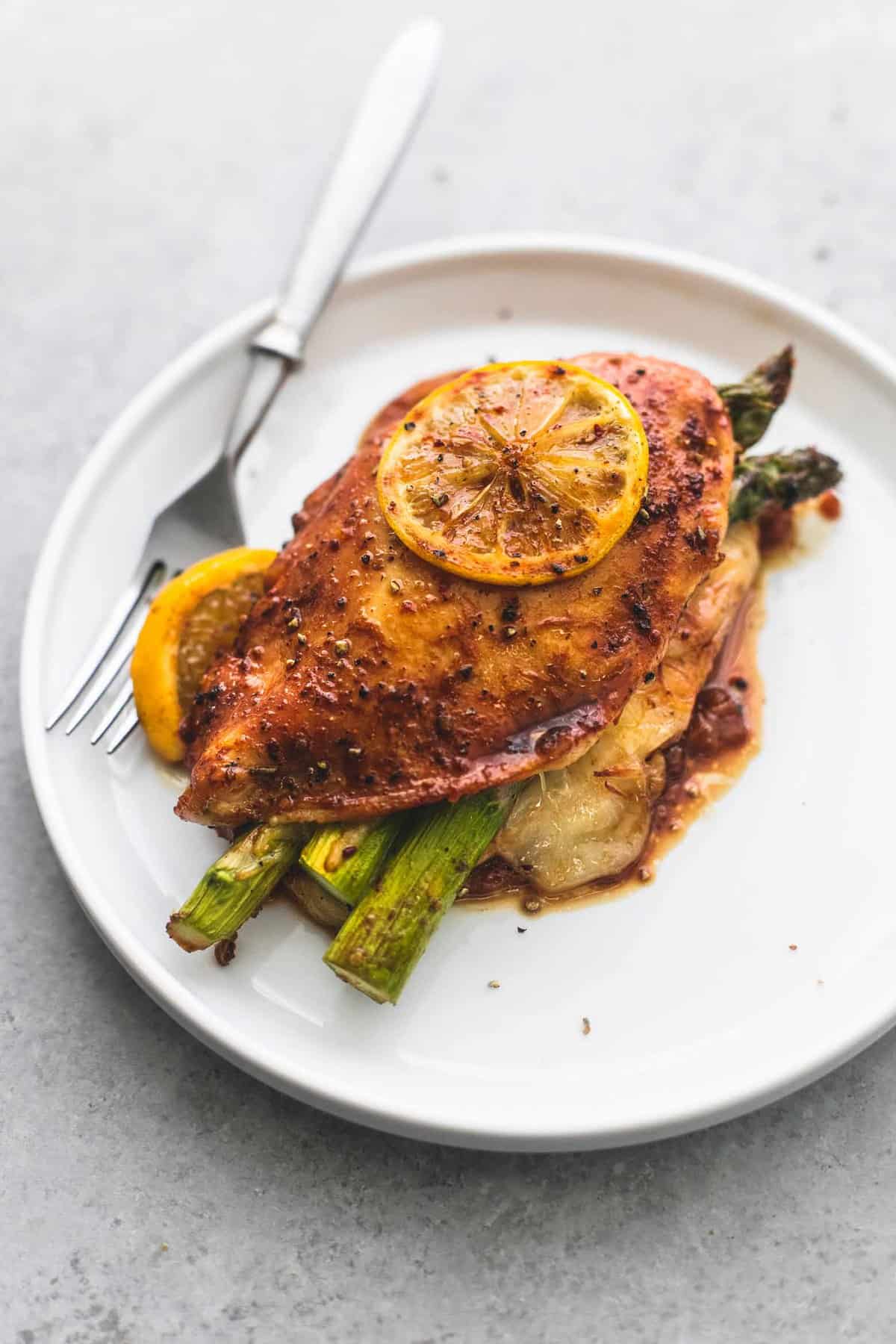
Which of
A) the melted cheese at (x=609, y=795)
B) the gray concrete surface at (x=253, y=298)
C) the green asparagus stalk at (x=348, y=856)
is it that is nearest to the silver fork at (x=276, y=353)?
the gray concrete surface at (x=253, y=298)

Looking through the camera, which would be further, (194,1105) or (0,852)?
(0,852)

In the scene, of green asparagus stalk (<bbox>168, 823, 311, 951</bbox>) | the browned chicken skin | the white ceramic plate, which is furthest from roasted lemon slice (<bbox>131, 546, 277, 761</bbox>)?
green asparagus stalk (<bbox>168, 823, 311, 951</bbox>)

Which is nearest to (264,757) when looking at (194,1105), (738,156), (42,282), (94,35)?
(194,1105)

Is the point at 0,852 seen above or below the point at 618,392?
below

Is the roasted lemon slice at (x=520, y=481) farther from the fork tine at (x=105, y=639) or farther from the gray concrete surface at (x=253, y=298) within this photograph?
the gray concrete surface at (x=253, y=298)

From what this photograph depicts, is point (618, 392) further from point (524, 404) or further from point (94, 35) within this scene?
point (94, 35)

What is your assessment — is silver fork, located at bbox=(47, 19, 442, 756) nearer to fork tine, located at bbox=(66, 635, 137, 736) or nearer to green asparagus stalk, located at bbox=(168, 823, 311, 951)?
fork tine, located at bbox=(66, 635, 137, 736)
